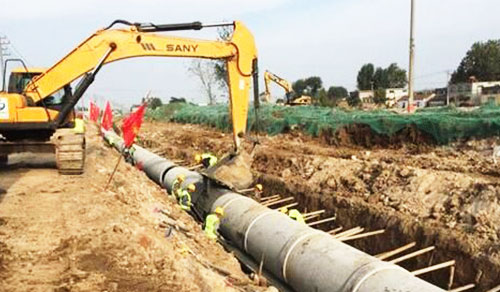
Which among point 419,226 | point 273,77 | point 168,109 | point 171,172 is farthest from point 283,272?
point 168,109

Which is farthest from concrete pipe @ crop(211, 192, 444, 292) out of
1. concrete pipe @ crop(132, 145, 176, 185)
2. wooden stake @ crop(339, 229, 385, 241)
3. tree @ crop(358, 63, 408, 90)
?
tree @ crop(358, 63, 408, 90)

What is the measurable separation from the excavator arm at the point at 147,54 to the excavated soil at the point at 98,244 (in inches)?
74.6

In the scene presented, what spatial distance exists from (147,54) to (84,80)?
1355mm

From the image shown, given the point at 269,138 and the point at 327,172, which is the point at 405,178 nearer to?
the point at 327,172

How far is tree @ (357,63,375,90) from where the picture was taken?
285 feet

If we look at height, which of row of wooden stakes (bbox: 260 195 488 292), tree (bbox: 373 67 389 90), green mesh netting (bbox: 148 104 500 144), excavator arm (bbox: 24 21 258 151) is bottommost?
A: row of wooden stakes (bbox: 260 195 488 292)

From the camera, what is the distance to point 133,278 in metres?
5.20

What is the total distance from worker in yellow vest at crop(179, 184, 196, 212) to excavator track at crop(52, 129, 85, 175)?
7.43 ft

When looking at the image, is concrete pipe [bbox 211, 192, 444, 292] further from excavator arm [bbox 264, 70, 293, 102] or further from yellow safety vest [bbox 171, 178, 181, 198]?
excavator arm [bbox 264, 70, 293, 102]

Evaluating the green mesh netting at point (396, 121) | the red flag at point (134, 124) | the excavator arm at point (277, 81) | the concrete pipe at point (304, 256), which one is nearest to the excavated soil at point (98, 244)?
A: the concrete pipe at point (304, 256)

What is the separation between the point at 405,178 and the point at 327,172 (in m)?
2.50

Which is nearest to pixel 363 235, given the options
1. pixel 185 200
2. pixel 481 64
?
pixel 185 200

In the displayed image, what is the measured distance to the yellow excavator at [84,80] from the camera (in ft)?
33.1

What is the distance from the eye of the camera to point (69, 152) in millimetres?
10664
